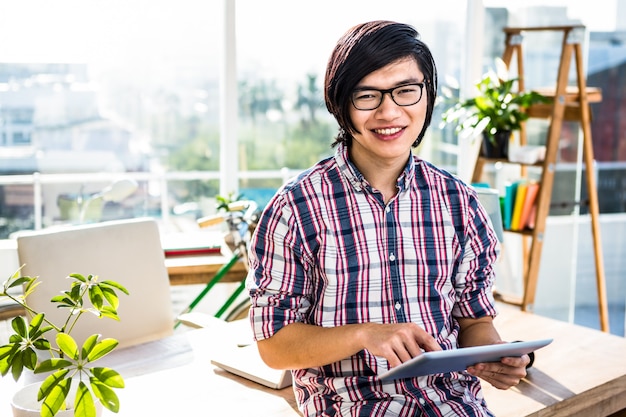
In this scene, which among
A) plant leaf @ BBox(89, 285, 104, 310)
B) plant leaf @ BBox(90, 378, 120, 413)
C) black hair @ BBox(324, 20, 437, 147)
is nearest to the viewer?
Result: plant leaf @ BBox(90, 378, 120, 413)

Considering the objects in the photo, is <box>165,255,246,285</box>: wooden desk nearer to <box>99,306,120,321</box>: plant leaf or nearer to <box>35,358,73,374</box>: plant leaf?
<box>99,306,120,321</box>: plant leaf

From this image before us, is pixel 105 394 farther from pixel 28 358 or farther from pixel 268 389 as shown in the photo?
pixel 268 389

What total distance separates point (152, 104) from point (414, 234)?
1.95 metres

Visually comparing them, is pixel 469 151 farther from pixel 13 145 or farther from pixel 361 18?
pixel 13 145

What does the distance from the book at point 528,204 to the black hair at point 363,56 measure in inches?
69.4

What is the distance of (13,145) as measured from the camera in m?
3.04

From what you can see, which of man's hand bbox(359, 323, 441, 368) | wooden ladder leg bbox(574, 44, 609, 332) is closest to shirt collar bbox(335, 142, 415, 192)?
man's hand bbox(359, 323, 441, 368)

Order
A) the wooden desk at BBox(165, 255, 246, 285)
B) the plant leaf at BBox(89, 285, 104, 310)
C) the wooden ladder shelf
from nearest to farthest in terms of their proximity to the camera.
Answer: the plant leaf at BBox(89, 285, 104, 310) → the wooden desk at BBox(165, 255, 246, 285) → the wooden ladder shelf

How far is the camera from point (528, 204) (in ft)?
10.4

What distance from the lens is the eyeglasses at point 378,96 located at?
1.46 m

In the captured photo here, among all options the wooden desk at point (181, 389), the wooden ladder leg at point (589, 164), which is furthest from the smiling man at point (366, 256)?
the wooden ladder leg at point (589, 164)

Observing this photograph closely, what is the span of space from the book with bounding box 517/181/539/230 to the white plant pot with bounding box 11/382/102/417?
2.20m

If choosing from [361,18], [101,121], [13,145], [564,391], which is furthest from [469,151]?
[564,391]

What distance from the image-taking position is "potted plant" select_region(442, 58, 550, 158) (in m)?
3.14
